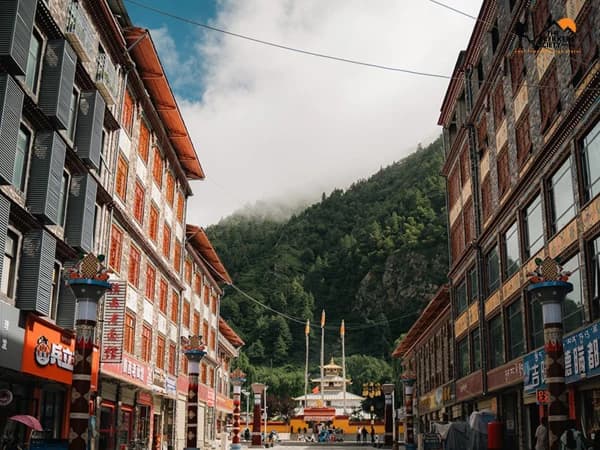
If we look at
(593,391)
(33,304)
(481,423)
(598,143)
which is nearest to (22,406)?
(33,304)

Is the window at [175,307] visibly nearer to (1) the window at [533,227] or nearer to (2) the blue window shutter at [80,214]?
(2) the blue window shutter at [80,214]

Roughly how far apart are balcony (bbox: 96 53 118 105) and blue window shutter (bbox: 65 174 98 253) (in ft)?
10.6

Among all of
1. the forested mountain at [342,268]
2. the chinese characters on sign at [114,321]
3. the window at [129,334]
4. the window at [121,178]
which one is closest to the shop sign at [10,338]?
the chinese characters on sign at [114,321]

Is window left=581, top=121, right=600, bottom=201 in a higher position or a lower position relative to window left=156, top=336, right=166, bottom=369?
higher

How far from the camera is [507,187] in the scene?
93.3ft

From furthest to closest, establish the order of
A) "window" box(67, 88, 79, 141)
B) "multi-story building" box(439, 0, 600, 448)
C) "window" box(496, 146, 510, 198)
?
1. "window" box(496, 146, 510, 198)
2. "window" box(67, 88, 79, 141)
3. "multi-story building" box(439, 0, 600, 448)

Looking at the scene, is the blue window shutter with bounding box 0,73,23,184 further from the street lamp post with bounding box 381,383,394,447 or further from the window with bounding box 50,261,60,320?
the street lamp post with bounding box 381,383,394,447

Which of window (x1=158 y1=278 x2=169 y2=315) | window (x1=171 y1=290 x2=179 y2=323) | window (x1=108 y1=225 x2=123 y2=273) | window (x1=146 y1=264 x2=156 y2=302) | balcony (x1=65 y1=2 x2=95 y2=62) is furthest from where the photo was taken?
window (x1=171 y1=290 x2=179 y2=323)

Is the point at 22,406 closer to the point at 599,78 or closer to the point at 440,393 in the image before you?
the point at 599,78

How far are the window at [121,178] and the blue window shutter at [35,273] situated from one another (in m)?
7.72

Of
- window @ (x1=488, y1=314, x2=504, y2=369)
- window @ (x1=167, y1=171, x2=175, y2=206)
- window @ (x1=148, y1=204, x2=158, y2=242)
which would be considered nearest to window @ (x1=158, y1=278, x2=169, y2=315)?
window @ (x1=148, y1=204, x2=158, y2=242)

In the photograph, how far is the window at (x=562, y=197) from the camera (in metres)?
21.3

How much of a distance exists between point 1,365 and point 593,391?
1526cm

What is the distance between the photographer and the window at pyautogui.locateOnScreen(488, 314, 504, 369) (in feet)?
96.2
